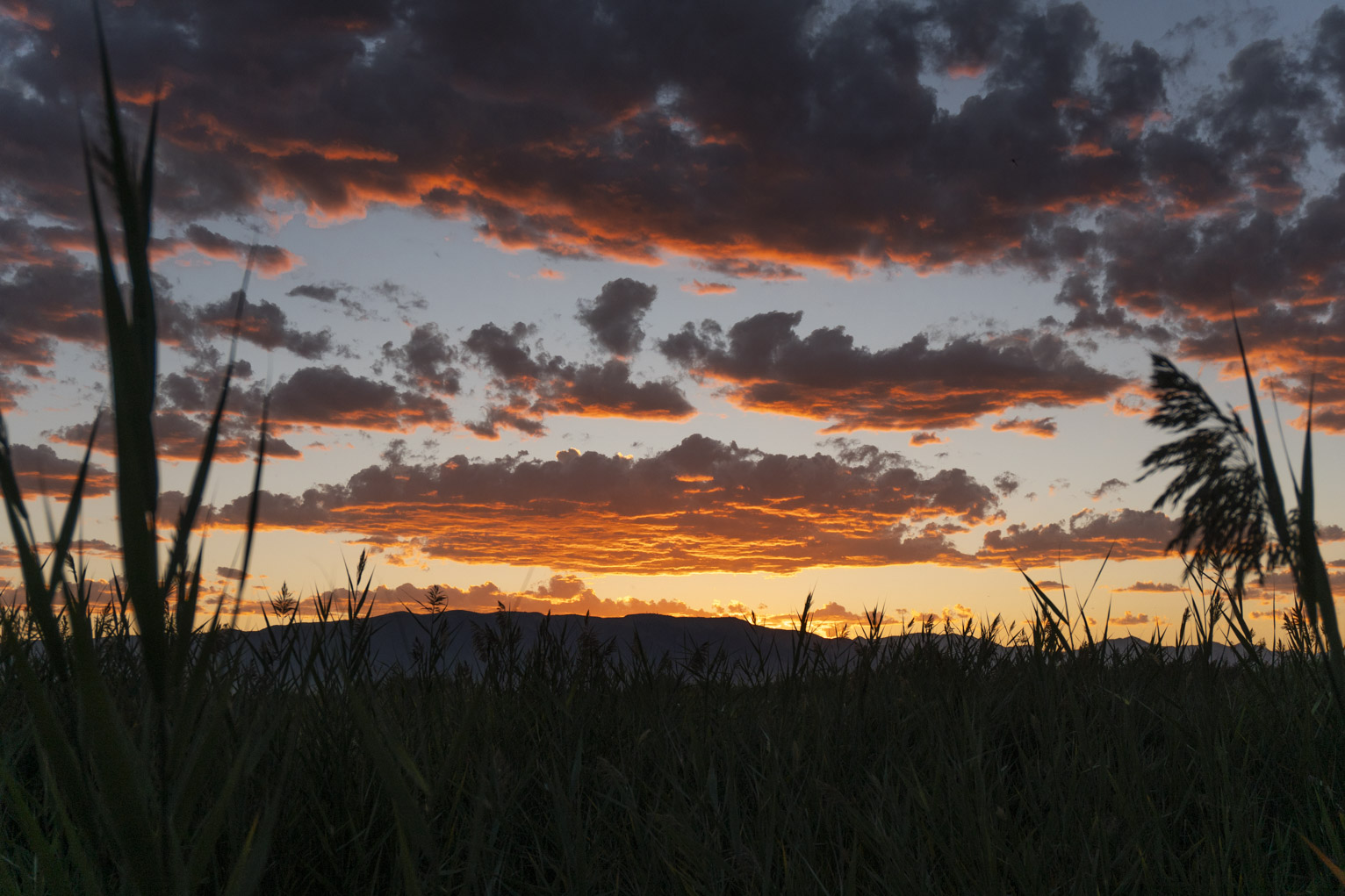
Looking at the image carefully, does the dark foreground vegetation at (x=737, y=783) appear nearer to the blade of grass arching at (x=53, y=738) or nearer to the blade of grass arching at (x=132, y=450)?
the blade of grass arching at (x=53, y=738)

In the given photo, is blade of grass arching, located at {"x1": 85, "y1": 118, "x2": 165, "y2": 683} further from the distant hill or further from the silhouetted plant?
the distant hill

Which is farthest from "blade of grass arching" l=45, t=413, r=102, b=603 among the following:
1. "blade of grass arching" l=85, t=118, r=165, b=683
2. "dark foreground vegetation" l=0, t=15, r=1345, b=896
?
"blade of grass arching" l=85, t=118, r=165, b=683

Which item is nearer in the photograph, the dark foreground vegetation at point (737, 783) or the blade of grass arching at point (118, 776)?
the blade of grass arching at point (118, 776)

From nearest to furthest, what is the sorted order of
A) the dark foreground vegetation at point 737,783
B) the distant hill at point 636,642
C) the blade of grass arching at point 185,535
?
the blade of grass arching at point 185,535, the dark foreground vegetation at point 737,783, the distant hill at point 636,642

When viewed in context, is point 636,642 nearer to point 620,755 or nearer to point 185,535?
point 620,755

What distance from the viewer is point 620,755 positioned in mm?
3020

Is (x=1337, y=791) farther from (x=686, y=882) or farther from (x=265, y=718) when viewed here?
(x=265, y=718)

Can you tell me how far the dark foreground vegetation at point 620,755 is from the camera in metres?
0.95

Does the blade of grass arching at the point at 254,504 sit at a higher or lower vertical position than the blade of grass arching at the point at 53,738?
higher

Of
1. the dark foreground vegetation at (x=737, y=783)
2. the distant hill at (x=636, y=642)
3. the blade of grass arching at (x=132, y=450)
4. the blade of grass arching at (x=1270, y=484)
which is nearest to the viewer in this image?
the blade of grass arching at (x=132, y=450)

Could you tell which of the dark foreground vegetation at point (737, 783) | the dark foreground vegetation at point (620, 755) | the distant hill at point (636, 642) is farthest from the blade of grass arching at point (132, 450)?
the distant hill at point (636, 642)

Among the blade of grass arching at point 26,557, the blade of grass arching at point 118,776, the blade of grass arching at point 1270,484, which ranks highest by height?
the blade of grass arching at point 1270,484

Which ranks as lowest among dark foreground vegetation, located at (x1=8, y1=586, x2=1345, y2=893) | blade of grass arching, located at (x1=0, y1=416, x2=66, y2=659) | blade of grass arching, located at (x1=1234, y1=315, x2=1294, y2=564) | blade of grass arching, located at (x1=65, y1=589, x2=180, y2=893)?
dark foreground vegetation, located at (x1=8, y1=586, x2=1345, y2=893)

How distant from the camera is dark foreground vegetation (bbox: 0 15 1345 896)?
95cm
